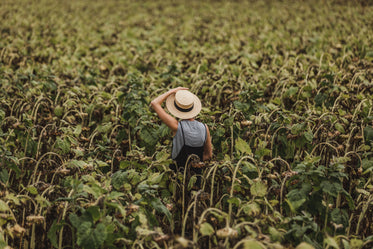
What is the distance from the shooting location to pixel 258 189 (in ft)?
7.37

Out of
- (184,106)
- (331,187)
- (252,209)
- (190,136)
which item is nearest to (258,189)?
(252,209)

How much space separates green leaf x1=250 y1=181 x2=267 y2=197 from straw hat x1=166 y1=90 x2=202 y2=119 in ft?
2.48

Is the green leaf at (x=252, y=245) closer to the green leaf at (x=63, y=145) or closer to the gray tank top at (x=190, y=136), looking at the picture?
the gray tank top at (x=190, y=136)

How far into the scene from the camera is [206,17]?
30.8 feet

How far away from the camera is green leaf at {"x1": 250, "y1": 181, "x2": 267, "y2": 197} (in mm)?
2233

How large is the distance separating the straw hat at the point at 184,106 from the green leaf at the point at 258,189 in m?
0.76

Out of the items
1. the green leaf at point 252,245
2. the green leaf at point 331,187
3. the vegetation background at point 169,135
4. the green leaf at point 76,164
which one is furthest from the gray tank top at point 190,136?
the green leaf at point 252,245

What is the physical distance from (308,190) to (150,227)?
981 mm

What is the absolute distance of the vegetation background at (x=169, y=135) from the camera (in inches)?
85.0

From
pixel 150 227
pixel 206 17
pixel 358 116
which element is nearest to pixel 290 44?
pixel 358 116

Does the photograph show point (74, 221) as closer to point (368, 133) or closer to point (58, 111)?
point (58, 111)

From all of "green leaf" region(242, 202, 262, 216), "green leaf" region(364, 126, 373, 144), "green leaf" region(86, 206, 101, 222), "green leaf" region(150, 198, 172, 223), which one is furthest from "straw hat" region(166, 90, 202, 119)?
"green leaf" region(364, 126, 373, 144)

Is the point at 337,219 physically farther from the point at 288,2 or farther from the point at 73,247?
the point at 288,2

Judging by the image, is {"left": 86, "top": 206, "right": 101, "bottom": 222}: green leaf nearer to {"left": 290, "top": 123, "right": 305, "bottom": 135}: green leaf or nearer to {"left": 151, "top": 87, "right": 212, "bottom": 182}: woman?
{"left": 151, "top": 87, "right": 212, "bottom": 182}: woman
